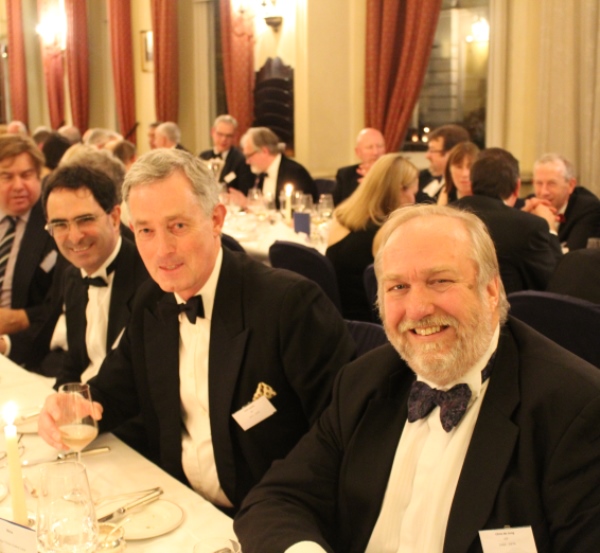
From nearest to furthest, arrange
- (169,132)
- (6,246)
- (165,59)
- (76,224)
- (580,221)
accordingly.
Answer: (76,224)
(6,246)
(580,221)
(169,132)
(165,59)

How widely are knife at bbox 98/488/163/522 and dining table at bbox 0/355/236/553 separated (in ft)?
0.03

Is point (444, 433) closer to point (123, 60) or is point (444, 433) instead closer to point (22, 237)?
point (22, 237)

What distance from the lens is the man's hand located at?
1.96 meters

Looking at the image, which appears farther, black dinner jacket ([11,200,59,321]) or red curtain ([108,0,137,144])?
red curtain ([108,0,137,144])

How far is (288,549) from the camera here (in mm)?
1547

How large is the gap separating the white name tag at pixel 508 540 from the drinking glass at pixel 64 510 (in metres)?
0.72

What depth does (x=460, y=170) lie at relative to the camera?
543 centimetres

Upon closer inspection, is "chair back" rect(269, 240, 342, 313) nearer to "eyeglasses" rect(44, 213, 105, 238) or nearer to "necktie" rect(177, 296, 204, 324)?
"eyeglasses" rect(44, 213, 105, 238)

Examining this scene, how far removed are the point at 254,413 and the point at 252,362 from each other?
14 centimetres

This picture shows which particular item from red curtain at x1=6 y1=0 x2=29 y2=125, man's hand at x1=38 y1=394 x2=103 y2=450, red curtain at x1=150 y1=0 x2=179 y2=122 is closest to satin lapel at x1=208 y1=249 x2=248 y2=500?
man's hand at x1=38 y1=394 x2=103 y2=450

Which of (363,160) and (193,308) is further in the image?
(363,160)

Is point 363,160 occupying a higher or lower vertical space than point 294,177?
higher

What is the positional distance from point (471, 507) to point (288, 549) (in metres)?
0.36

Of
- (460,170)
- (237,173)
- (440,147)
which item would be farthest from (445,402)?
(237,173)
